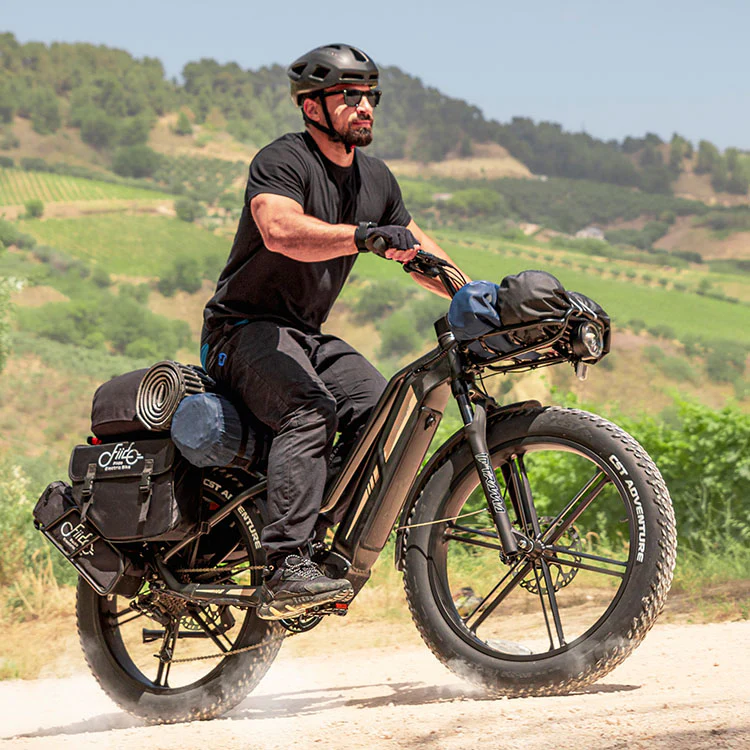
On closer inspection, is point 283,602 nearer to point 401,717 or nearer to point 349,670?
point 401,717

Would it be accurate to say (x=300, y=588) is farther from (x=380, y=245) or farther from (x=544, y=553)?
(x=380, y=245)

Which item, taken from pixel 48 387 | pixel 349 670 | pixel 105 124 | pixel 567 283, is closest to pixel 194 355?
pixel 48 387

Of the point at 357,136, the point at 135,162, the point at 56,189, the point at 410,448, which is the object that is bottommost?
the point at 56,189

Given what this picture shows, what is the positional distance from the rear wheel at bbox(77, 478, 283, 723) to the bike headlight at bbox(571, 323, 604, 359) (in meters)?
1.51

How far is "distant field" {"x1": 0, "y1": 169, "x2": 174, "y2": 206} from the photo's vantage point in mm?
71625

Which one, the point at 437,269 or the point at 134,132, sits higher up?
the point at 437,269

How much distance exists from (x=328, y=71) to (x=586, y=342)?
4.81 ft

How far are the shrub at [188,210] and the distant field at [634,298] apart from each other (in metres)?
13.6

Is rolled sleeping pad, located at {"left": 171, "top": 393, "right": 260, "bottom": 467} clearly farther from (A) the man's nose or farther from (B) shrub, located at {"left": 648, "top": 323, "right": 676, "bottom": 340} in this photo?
(B) shrub, located at {"left": 648, "top": 323, "right": 676, "bottom": 340}

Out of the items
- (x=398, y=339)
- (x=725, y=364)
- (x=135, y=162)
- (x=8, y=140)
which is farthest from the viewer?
(x=135, y=162)

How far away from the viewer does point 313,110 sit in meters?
4.23

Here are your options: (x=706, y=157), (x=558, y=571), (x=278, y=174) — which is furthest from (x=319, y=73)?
(x=706, y=157)

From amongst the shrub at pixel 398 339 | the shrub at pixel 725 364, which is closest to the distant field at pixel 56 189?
the shrub at pixel 398 339

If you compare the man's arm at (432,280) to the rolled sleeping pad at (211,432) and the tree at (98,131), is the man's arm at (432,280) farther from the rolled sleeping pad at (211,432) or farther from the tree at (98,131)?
the tree at (98,131)
